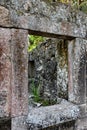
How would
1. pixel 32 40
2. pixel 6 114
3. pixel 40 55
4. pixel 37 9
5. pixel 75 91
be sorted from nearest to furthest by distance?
pixel 6 114
pixel 37 9
pixel 75 91
pixel 40 55
pixel 32 40

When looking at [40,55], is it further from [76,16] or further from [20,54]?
[20,54]

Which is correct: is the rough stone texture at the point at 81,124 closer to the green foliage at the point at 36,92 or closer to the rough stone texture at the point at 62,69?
the rough stone texture at the point at 62,69

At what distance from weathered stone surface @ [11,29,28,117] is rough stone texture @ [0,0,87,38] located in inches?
5.1

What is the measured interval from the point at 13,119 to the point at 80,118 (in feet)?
3.90

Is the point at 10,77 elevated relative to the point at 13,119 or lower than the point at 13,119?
elevated

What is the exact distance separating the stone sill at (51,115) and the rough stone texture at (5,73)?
0.33m

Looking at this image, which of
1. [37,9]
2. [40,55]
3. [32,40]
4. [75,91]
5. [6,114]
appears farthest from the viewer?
[32,40]

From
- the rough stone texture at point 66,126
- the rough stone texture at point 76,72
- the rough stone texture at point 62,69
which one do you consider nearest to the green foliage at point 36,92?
the rough stone texture at point 62,69

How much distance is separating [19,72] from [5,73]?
17 centimetres

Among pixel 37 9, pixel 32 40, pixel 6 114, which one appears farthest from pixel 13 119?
pixel 32 40

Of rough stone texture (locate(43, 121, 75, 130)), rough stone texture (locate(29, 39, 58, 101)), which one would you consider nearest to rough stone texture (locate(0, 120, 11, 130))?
rough stone texture (locate(43, 121, 75, 130))

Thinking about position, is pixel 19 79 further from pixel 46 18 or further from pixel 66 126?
pixel 66 126

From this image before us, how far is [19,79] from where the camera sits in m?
2.52

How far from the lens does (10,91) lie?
2.45 metres
